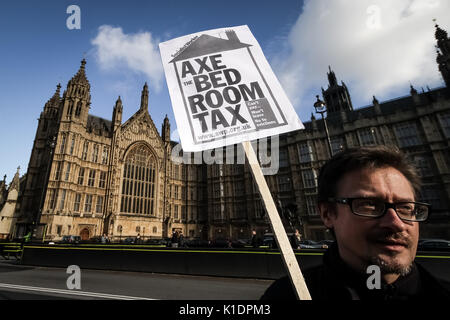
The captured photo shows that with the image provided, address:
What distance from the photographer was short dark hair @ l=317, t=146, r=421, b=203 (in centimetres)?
130

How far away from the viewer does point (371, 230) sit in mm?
1125

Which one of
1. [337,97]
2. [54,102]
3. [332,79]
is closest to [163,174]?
[54,102]

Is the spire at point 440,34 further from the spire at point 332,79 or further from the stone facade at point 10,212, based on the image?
the stone facade at point 10,212

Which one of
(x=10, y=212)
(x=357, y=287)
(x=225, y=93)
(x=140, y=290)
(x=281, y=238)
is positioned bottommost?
(x=140, y=290)

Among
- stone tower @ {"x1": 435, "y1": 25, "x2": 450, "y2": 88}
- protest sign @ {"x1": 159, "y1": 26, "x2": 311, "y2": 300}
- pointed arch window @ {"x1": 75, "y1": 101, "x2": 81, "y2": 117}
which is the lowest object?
protest sign @ {"x1": 159, "y1": 26, "x2": 311, "y2": 300}

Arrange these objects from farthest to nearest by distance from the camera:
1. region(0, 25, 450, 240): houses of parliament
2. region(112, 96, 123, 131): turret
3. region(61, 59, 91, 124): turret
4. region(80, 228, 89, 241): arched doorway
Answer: region(112, 96, 123, 131): turret < region(61, 59, 91, 124): turret < region(80, 228, 89, 241): arched doorway < region(0, 25, 450, 240): houses of parliament

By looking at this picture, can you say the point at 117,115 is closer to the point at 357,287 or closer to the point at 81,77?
the point at 81,77

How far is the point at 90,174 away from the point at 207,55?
33655mm

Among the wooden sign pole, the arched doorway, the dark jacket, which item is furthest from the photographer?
the arched doorway

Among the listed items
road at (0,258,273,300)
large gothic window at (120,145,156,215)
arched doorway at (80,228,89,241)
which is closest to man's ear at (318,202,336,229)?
road at (0,258,273,300)

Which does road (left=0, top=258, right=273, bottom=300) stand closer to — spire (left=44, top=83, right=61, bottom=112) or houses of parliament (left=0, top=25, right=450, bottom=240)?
houses of parliament (left=0, top=25, right=450, bottom=240)

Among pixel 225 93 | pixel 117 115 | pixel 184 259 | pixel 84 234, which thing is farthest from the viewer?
pixel 117 115

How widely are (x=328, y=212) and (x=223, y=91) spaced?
Result: 137cm
